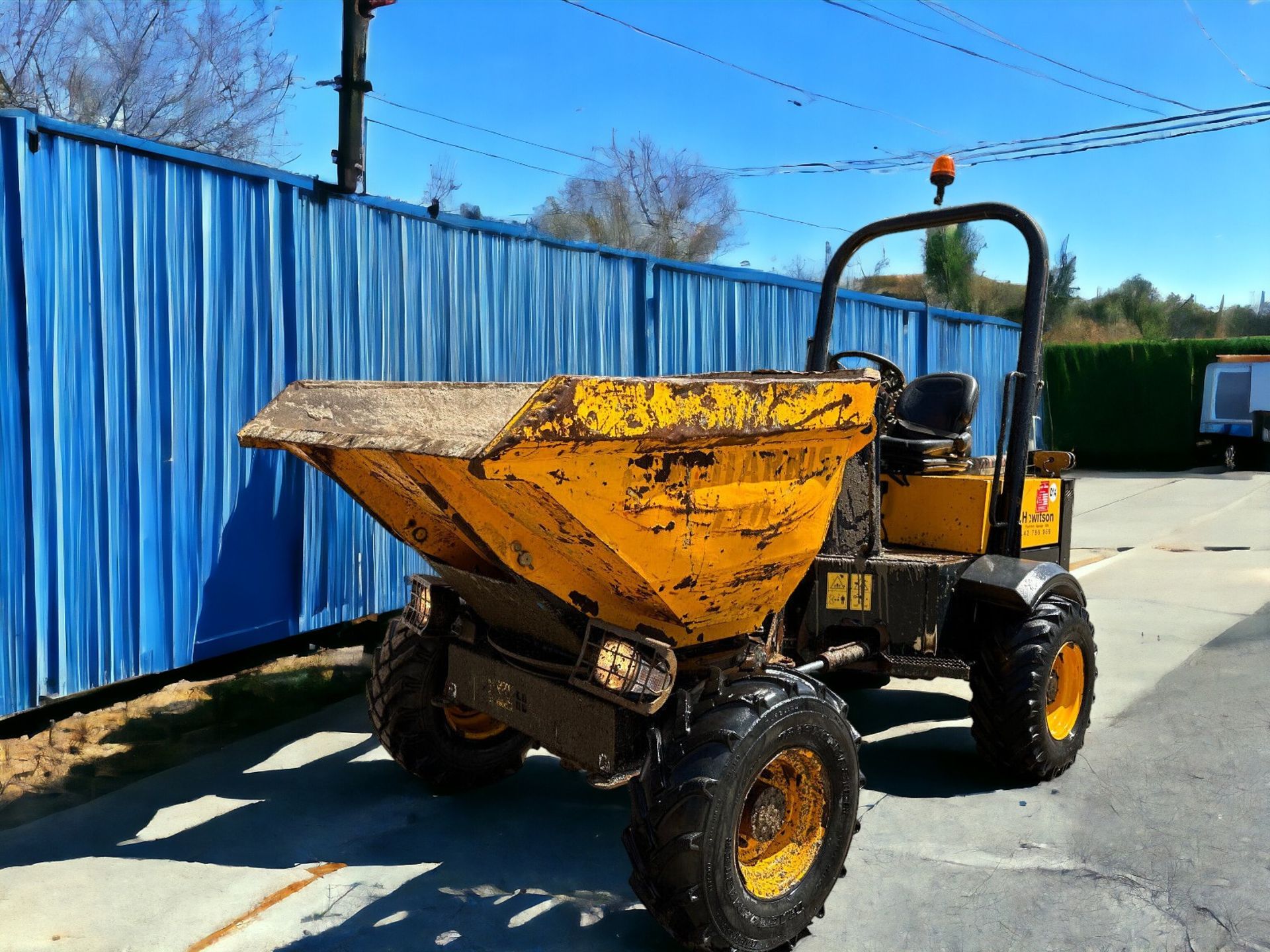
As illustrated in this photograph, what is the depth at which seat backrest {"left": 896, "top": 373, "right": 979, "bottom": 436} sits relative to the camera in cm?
503

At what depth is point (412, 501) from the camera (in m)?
3.45

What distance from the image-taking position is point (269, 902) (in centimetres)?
350

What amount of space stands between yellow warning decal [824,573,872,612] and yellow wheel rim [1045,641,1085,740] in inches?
41.0

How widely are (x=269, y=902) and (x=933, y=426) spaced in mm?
3661

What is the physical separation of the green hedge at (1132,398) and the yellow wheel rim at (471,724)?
19.2 meters

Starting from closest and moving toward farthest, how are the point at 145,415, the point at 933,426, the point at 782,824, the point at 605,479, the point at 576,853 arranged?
the point at 605,479
the point at 782,824
the point at 576,853
the point at 145,415
the point at 933,426

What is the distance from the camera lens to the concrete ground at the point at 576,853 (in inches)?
131

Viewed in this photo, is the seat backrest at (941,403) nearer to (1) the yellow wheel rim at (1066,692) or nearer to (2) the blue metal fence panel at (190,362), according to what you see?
(1) the yellow wheel rim at (1066,692)

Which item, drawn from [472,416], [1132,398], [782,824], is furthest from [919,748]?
[1132,398]

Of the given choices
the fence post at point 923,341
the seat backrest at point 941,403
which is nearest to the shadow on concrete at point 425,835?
the seat backrest at point 941,403

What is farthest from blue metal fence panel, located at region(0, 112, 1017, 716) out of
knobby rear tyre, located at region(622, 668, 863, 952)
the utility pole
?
knobby rear tyre, located at region(622, 668, 863, 952)

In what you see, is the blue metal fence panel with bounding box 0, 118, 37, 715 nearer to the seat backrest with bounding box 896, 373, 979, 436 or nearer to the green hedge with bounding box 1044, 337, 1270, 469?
the seat backrest with bounding box 896, 373, 979, 436

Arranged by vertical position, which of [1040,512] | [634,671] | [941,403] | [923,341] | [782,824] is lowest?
[782,824]

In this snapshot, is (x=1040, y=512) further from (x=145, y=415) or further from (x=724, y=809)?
(x=145, y=415)
